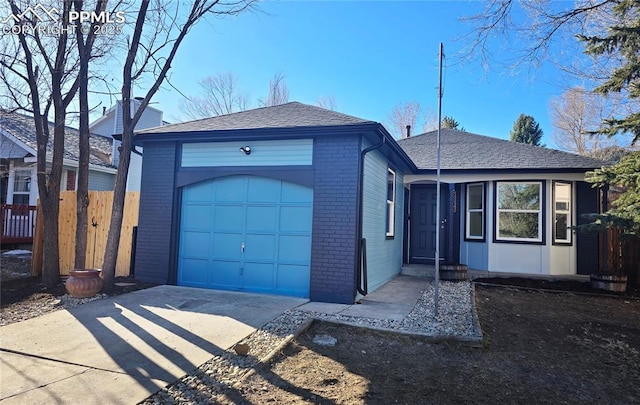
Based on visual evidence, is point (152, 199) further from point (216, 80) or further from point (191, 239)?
point (216, 80)

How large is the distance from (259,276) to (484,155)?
7.26 meters

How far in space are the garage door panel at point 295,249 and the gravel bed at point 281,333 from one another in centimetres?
128

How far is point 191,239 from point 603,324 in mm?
7076

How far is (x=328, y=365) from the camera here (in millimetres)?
3873

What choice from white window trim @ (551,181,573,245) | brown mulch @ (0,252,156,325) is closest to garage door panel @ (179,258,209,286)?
brown mulch @ (0,252,156,325)

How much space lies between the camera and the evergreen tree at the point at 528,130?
25.8m

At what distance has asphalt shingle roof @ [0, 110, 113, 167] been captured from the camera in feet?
40.1

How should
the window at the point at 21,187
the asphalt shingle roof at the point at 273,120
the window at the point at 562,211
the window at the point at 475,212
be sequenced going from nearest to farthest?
the asphalt shingle roof at the point at 273,120 < the window at the point at 562,211 < the window at the point at 475,212 < the window at the point at 21,187

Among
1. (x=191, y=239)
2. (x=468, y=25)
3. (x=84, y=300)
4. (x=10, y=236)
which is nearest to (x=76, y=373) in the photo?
(x=84, y=300)

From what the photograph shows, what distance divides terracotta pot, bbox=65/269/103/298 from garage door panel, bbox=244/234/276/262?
8.14 feet

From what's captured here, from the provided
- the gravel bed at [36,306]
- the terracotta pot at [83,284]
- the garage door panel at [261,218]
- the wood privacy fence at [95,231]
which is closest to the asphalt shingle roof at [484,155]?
the garage door panel at [261,218]

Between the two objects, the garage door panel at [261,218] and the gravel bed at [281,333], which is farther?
the garage door panel at [261,218]

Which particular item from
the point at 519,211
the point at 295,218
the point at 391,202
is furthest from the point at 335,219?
the point at 519,211

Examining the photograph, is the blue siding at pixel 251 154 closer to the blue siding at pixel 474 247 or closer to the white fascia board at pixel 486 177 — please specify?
the white fascia board at pixel 486 177
